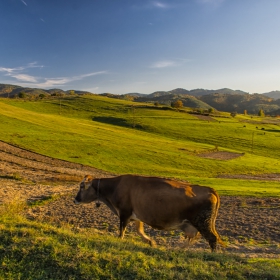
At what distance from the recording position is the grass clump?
23.5ft

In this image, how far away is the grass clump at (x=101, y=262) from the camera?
23.5 ft

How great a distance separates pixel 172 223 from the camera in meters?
10.8

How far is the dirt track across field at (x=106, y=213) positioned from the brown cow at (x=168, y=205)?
77.2 inches

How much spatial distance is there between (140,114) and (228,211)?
108075mm

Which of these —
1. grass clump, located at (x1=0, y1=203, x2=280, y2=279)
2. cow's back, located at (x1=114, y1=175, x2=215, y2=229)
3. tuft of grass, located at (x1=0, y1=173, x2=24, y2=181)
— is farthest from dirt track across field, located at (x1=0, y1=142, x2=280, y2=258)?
grass clump, located at (x1=0, y1=203, x2=280, y2=279)

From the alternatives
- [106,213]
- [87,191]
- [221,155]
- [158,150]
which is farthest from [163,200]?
[221,155]

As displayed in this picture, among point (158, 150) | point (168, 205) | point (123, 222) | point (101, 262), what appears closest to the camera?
point (101, 262)

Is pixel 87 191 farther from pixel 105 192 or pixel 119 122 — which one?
pixel 119 122

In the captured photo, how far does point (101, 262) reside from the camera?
7.66 metres

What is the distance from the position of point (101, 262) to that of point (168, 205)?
12.3 feet

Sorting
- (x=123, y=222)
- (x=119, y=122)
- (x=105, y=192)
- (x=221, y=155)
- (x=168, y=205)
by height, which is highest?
(x=168, y=205)

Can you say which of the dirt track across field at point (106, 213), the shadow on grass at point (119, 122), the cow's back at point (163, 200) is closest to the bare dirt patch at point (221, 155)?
the shadow on grass at point (119, 122)

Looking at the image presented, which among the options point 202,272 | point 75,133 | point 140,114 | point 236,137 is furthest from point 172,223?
point 140,114

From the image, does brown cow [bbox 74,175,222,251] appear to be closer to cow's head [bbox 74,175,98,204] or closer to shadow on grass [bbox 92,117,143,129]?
cow's head [bbox 74,175,98,204]
